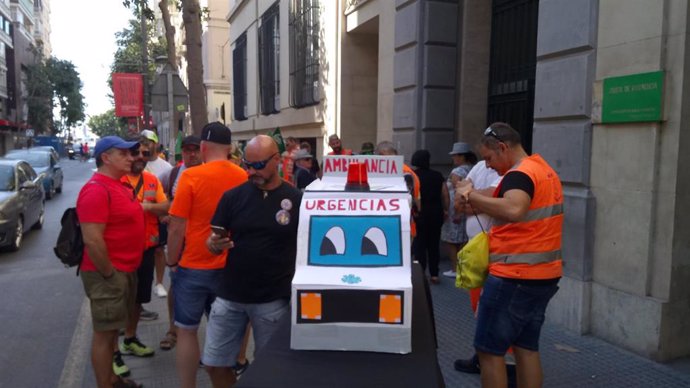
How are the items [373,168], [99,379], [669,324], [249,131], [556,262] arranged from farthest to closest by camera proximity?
[249,131]
[669,324]
[99,379]
[556,262]
[373,168]

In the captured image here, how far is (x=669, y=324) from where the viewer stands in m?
4.63

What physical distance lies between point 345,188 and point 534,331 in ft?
5.56

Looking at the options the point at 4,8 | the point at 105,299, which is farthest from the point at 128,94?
the point at 4,8

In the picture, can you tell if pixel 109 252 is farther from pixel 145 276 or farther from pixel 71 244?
pixel 145 276

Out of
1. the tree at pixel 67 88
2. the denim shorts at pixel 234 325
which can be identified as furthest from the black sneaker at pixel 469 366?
the tree at pixel 67 88

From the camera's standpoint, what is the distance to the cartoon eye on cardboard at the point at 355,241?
2.56m

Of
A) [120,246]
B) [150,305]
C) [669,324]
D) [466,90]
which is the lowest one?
[150,305]

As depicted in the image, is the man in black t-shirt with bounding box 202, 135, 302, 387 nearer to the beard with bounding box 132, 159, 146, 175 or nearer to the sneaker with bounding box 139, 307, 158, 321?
the beard with bounding box 132, 159, 146, 175

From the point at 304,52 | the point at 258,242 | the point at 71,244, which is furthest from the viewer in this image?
the point at 304,52

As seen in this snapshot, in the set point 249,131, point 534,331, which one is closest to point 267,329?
point 534,331

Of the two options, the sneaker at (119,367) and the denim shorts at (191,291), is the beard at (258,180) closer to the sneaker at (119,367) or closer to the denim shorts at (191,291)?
the denim shorts at (191,291)

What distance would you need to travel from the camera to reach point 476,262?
11.6ft

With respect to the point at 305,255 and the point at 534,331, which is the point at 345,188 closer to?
the point at 305,255

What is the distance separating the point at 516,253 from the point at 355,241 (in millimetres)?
1293
